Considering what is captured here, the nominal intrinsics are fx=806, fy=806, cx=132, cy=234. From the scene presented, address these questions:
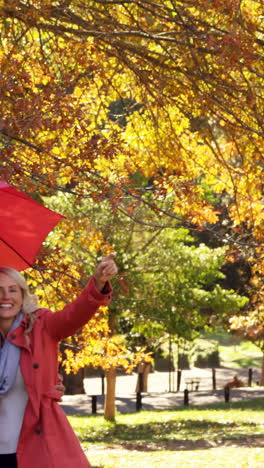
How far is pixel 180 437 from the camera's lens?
1677cm

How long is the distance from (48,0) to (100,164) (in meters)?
2.58

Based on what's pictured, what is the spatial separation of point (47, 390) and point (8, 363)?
227 millimetres

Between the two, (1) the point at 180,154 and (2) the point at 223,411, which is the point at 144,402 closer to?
(2) the point at 223,411

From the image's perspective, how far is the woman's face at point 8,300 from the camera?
12.8 feet

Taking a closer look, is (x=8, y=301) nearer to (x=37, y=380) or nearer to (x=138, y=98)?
(x=37, y=380)

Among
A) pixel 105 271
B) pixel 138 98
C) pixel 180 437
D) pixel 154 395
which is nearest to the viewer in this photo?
pixel 105 271

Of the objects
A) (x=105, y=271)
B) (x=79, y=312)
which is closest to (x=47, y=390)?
(x=79, y=312)

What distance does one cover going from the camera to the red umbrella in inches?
168

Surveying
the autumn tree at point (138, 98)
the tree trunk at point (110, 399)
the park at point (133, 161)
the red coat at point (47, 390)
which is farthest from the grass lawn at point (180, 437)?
the red coat at point (47, 390)

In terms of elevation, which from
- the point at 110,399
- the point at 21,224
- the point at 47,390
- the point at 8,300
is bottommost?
the point at 47,390

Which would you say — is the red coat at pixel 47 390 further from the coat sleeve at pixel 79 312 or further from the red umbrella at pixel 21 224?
the red umbrella at pixel 21 224

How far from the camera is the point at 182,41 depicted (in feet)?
28.0

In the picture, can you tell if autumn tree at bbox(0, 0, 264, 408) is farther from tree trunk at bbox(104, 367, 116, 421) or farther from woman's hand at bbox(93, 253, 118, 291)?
tree trunk at bbox(104, 367, 116, 421)

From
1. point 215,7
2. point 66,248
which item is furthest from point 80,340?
point 66,248
